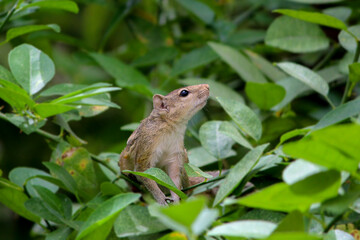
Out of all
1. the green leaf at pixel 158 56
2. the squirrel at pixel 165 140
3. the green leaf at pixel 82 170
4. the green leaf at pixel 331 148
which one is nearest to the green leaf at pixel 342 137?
the green leaf at pixel 331 148

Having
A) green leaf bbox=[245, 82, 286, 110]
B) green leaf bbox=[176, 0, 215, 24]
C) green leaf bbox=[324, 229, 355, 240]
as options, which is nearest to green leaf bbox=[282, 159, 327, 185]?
green leaf bbox=[324, 229, 355, 240]

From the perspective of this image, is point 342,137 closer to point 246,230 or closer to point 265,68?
point 246,230

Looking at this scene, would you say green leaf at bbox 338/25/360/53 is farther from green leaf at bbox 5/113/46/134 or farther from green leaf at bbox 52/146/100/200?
green leaf at bbox 5/113/46/134

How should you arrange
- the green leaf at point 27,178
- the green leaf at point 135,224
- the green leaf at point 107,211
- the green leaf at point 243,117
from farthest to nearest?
the green leaf at point 27,178
the green leaf at point 243,117
the green leaf at point 135,224
the green leaf at point 107,211

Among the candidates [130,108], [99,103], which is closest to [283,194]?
[99,103]

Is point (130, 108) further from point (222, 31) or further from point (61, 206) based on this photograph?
point (61, 206)

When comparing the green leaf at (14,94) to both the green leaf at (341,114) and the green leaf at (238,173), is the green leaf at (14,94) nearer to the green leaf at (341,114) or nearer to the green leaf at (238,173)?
the green leaf at (238,173)
